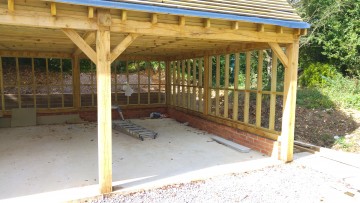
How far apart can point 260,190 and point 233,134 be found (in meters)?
2.89

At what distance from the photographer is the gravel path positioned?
3898 mm

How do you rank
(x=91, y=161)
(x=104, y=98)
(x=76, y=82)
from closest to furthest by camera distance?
1. (x=104, y=98)
2. (x=91, y=161)
3. (x=76, y=82)

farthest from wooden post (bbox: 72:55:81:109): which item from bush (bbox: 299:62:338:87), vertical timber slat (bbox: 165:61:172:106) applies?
bush (bbox: 299:62:338:87)

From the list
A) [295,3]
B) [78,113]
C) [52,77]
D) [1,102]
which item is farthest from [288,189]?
[52,77]

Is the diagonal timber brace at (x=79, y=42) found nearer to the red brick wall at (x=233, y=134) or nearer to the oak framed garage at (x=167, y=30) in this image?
the oak framed garage at (x=167, y=30)

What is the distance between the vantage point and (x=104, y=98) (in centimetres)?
391

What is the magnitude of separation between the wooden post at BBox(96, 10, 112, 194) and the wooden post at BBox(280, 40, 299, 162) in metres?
3.53

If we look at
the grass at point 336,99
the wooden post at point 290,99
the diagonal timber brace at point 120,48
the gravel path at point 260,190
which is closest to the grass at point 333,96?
the grass at point 336,99

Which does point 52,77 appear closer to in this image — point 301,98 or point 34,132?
point 34,132

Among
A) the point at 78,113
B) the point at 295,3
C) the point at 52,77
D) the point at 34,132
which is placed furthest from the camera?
the point at 52,77

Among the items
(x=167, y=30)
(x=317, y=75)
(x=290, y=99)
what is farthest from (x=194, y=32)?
(x=317, y=75)

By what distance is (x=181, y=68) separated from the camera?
1061 cm

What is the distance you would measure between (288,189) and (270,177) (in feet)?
1.63

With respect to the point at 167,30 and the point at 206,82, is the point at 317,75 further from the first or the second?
the point at 167,30
